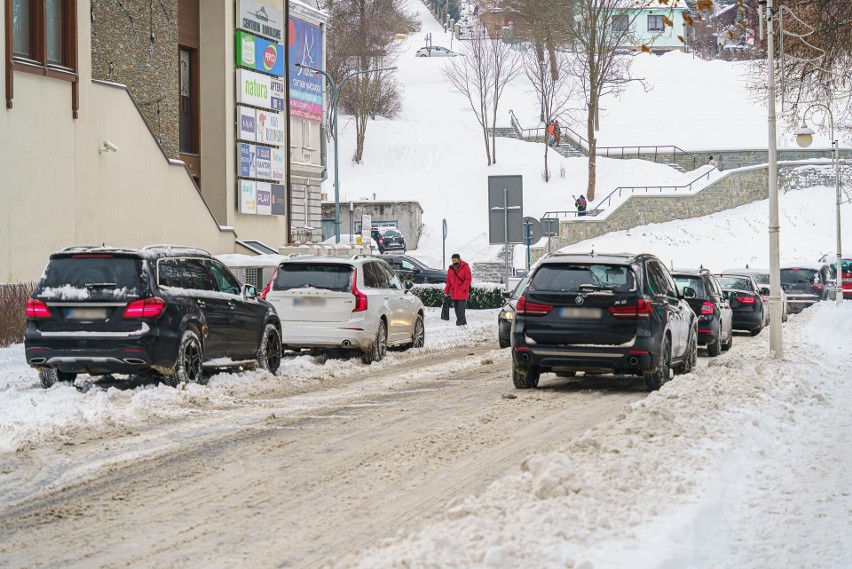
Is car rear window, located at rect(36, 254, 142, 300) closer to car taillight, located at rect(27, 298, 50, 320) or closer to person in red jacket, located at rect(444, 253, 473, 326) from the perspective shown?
car taillight, located at rect(27, 298, 50, 320)

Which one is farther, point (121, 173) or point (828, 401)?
point (121, 173)

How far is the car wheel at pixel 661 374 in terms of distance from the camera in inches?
Answer: 578

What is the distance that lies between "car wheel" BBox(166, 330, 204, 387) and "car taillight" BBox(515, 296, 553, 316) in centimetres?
388

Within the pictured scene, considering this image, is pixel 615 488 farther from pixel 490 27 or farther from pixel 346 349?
pixel 490 27

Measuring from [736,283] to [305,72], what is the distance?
79.2ft

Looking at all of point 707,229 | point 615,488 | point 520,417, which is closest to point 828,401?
point 520,417

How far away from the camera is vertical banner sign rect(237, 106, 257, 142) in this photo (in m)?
38.7

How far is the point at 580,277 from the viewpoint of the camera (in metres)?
14.7

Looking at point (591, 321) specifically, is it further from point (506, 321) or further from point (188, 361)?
point (506, 321)

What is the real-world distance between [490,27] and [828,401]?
9694 cm

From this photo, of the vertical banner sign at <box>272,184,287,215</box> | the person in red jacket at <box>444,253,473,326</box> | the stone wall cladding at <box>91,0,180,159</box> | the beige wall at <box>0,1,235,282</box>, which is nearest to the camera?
the beige wall at <box>0,1,235,282</box>

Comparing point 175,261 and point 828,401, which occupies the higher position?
point 175,261

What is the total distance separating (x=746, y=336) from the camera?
2914 cm

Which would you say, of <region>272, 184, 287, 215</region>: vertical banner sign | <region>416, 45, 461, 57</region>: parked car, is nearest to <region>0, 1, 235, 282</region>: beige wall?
<region>272, 184, 287, 215</region>: vertical banner sign
